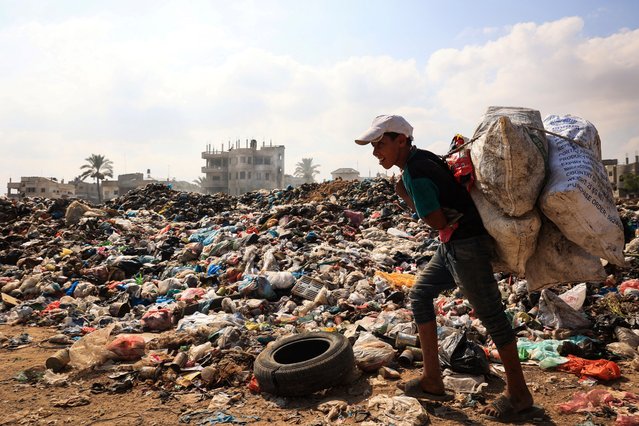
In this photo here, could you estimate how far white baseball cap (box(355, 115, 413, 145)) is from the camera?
2.60m

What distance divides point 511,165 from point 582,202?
385 millimetres

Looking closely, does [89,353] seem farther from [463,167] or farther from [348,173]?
[348,173]

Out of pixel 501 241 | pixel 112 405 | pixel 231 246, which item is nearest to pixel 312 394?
pixel 112 405

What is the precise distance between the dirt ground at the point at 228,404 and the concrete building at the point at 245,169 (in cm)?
4926

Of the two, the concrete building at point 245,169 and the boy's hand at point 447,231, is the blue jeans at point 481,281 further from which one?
the concrete building at point 245,169

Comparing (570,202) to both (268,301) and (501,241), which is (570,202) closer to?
(501,241)

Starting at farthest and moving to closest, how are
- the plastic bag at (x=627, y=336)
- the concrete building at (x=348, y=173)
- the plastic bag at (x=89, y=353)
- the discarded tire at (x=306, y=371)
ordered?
the concrete building at (x=348, y=173) < the plastic bag at (x=89, y=353) < the plastic bag at (x=627, y=336) < the discarded tire at (x=306, y=371)

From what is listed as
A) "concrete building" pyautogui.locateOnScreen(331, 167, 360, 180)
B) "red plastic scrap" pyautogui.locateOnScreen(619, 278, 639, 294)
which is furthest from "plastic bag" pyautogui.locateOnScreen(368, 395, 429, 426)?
"concrete building" pyautogui.locateOnScreen(331, 167, 360, 180)

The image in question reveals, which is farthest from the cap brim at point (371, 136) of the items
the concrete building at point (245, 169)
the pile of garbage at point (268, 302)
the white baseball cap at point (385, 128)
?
the concrete building at point (245, 169)

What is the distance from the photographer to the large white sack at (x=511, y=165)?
7.26 ft

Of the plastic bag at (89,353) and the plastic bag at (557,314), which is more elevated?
the plastic bag at (557,314)

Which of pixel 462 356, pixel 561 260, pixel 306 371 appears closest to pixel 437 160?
pixel 561 260

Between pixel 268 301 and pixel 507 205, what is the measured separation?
4104 millimetres

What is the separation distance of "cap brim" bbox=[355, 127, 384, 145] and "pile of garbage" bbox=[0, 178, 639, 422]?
1523 millimetres
